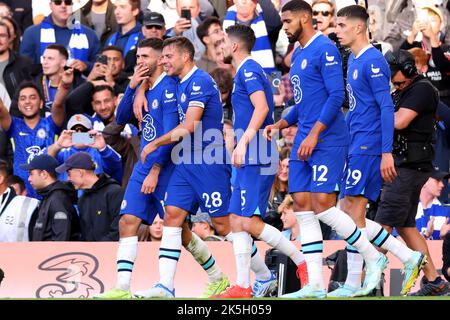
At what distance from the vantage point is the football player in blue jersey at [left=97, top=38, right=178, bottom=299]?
13.6 metres

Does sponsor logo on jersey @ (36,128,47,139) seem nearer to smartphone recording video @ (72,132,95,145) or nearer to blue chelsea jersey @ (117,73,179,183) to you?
smartphone recording video @ (72,132,95,145)

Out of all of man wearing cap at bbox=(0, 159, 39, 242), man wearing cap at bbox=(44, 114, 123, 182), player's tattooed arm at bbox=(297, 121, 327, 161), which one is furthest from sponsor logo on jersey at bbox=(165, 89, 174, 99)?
man wearing cap at bbox=(0, 159, 39, 242)

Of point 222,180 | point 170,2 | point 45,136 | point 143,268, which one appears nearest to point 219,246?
point 143,268

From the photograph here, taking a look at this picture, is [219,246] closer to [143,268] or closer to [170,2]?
[143,268]

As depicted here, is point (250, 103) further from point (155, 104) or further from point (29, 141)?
point (29, 141)

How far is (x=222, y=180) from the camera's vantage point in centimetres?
1371

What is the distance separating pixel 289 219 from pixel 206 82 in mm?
2831

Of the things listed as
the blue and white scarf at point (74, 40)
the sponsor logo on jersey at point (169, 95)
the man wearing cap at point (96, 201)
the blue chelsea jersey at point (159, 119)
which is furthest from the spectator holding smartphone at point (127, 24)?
the sponsor logo on jersey at point (169, 95)

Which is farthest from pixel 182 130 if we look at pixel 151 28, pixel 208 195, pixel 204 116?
pixel 151 28

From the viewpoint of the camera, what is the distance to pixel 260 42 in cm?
1884

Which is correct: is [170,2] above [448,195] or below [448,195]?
above

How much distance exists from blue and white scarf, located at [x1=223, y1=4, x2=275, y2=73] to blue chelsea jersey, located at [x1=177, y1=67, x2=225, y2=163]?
491 cm

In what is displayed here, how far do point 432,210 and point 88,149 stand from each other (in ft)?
14.6
